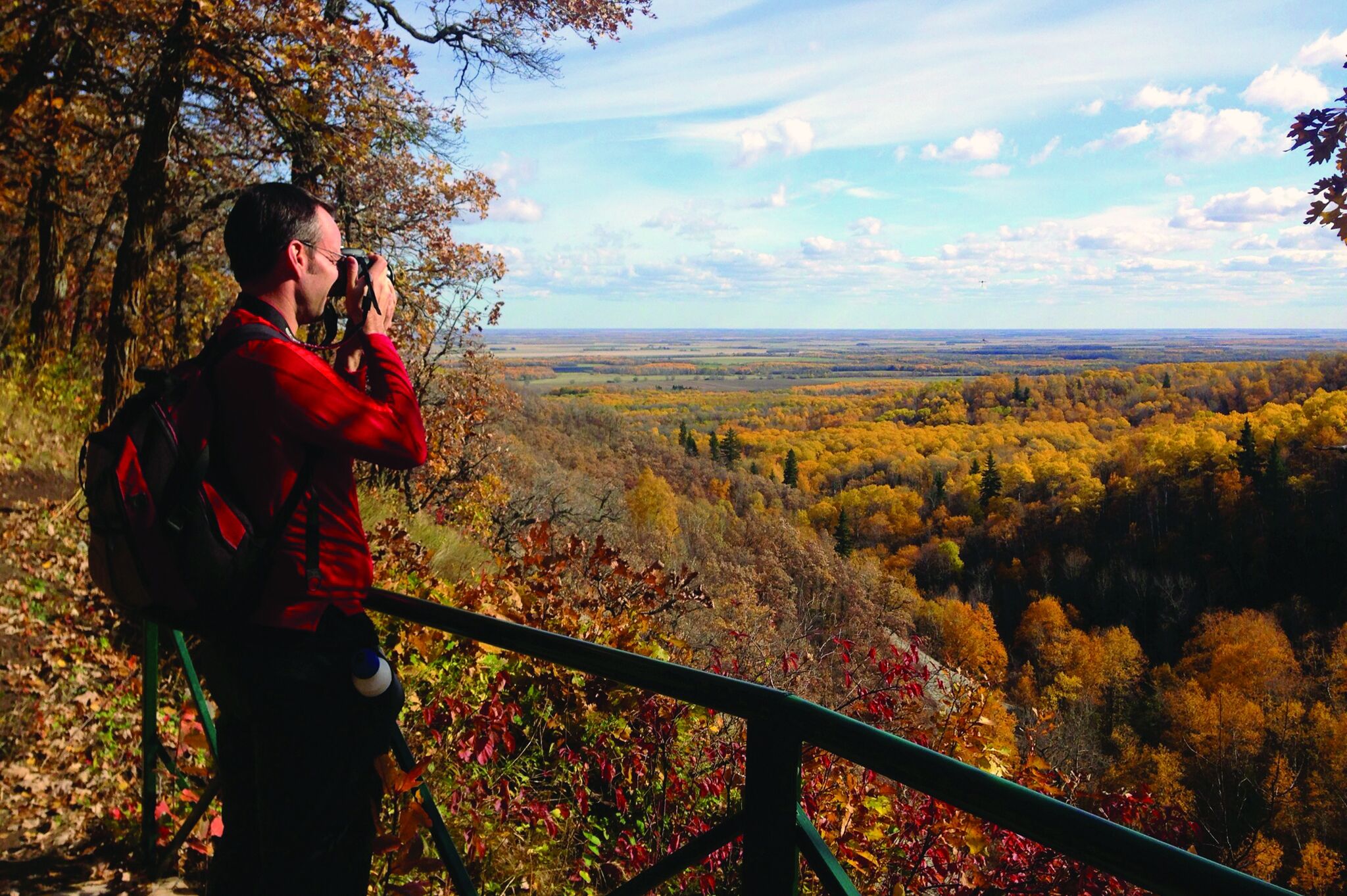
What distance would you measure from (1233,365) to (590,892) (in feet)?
483

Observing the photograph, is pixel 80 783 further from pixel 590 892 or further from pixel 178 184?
pixel 178 184

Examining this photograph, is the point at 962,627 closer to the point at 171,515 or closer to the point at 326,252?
the point at 326,252

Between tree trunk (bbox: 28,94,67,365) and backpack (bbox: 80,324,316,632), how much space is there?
9.75 meters

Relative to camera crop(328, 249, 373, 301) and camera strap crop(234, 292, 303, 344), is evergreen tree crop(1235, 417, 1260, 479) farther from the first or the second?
camera strap crop(234, 292, 303, 344)

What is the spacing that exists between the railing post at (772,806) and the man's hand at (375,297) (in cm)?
113

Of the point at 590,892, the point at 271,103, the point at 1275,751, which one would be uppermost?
the point at 271,103

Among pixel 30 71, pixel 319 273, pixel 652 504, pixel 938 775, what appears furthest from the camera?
pixel 652 504

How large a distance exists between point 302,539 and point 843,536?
80.8 m

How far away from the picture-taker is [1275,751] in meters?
48.5

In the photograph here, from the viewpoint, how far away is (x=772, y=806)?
1.54 m

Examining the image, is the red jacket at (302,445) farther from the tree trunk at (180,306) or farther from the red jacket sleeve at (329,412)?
the tree trunk at (180,306)

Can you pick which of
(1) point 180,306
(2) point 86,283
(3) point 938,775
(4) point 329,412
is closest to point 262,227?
(4) point 329,412

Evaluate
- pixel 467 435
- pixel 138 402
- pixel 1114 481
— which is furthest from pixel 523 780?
pixel 1114 481

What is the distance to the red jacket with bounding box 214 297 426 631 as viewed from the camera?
5.30ft
